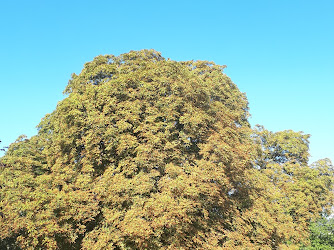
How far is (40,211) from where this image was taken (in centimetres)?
1398

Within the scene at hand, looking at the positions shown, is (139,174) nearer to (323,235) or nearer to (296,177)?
(323,235)

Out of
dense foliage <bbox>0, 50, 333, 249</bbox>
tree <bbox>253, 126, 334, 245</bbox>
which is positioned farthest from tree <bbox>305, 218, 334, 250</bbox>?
dense foliage <bbox>0, 50, 333, 249</bbox>

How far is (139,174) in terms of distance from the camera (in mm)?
14164

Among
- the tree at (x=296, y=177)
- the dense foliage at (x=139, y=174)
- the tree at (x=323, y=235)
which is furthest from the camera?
the tree at (x=296, y=177)

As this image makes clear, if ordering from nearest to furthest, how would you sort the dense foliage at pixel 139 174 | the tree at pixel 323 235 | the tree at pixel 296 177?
the dense foliage at pixel 139 174 < the tree at pixel 323 235 < the tree at pixel 296 177

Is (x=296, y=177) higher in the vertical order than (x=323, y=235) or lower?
higher

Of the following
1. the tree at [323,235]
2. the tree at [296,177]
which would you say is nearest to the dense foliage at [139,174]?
the tree at [323,235]

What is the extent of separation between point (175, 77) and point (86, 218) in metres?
9.95

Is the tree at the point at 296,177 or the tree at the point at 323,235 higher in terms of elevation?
the tree at the point at 296,177


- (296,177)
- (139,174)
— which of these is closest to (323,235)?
(296,177)

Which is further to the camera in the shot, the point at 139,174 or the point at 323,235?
the point at 323,235

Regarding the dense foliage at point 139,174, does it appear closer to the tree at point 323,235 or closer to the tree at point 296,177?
the tree at point 323,235

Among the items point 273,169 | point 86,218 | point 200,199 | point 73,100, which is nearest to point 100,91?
point 73,100

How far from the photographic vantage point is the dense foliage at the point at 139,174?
1334 centimetres
